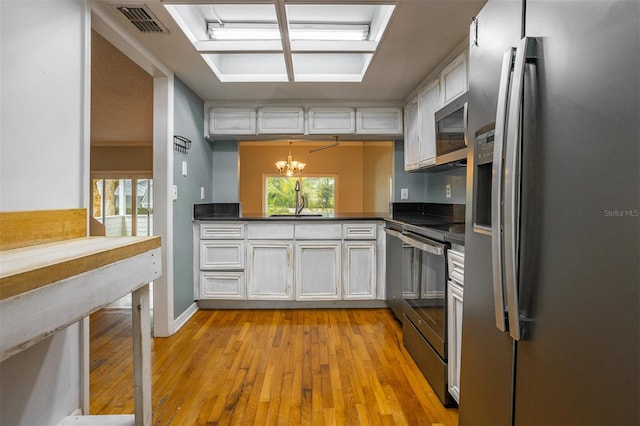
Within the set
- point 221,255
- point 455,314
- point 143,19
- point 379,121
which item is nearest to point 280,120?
point 379,121

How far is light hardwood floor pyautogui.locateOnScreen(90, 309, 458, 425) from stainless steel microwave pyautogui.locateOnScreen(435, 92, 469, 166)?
4.43 feet

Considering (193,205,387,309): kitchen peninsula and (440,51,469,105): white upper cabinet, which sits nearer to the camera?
(440,51,469,105): white upper cabinet

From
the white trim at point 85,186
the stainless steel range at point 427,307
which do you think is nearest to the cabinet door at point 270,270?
the stainless steel range at point 427,307

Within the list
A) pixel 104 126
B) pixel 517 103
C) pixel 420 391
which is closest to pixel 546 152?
pixel 517 103

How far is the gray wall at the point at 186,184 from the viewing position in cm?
297

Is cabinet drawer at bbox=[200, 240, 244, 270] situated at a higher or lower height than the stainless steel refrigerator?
lower

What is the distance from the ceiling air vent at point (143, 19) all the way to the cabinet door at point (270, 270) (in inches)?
76.0

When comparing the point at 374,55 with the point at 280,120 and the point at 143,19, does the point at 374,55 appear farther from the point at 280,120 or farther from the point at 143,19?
the point at 143,19

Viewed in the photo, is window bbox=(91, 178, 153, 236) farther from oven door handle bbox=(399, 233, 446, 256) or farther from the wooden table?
the wooden table

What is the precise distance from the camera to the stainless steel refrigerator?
63 cm

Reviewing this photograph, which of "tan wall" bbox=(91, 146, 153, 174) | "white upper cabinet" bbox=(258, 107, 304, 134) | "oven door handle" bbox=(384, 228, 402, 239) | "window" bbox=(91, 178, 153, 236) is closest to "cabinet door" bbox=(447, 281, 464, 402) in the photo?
"oven door handle" bbox=(384, 228, 402, 239)

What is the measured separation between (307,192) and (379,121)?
451 cm

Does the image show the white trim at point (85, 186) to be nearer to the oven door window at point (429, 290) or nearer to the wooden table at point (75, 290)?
the wooden table at point (75, 290)

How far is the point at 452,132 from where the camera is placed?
219 centimetres
